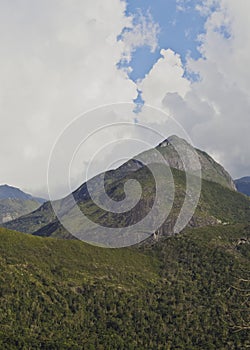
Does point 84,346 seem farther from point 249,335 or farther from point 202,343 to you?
point 249,335

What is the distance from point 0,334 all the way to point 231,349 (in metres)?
103

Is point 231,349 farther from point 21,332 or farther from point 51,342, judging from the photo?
point 21,332

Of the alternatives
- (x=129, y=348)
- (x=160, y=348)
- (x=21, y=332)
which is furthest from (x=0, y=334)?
(x=160, y=348)

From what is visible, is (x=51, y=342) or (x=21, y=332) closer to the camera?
(x=51, y=342)

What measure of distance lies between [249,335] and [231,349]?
10543 millimetres

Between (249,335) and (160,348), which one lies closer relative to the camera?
(249,335)

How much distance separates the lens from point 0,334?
589 ft

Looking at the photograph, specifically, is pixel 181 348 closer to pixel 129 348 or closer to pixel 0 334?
pixel 129 348

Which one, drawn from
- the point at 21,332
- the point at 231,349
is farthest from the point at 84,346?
the point at 231,349

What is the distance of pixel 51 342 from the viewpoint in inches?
7234

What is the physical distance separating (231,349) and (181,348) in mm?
24925

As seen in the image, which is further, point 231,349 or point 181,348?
point 181,348

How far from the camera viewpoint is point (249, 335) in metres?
186

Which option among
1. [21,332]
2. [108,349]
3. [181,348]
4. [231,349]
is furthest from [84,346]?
[231,349]
